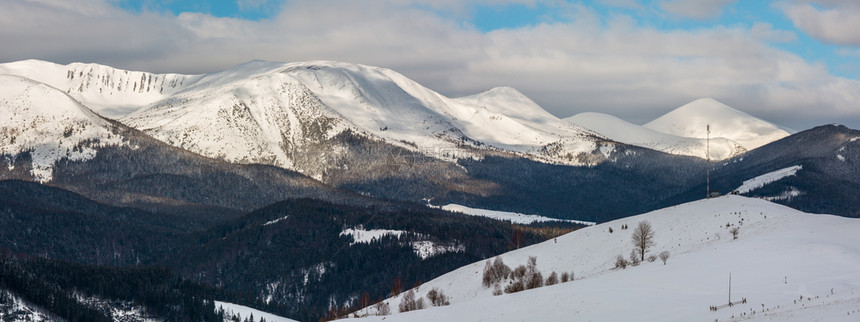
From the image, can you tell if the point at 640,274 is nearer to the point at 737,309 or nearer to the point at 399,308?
the point at 737,309

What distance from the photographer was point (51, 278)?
650ft

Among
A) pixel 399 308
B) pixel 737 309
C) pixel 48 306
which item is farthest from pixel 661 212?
pixel 48 306

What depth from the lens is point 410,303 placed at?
14338cm

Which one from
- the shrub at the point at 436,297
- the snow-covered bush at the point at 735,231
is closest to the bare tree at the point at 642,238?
the snow-covered bush at the point at 735,231

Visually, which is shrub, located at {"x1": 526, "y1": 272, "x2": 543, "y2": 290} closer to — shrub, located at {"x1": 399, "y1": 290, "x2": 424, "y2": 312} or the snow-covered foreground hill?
the snow-covered foreground hill

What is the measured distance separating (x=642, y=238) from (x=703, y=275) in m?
29.8

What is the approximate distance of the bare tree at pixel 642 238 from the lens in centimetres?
13175

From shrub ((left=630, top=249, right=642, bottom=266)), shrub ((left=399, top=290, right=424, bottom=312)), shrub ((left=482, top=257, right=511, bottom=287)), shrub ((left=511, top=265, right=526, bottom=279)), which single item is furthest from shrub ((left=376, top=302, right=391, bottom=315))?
shrub ((left=630, top=249, right=642, bottom=266))

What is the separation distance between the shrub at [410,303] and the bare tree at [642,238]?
30.4 meters

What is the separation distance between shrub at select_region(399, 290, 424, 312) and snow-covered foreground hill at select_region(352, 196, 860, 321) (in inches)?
91.0

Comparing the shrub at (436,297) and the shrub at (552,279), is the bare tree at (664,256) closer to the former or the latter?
the shrub at (552,279)

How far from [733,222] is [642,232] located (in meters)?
12.3

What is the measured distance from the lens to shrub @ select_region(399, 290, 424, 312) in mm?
139163

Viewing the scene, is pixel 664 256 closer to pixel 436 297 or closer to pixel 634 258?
pixel 634 258
